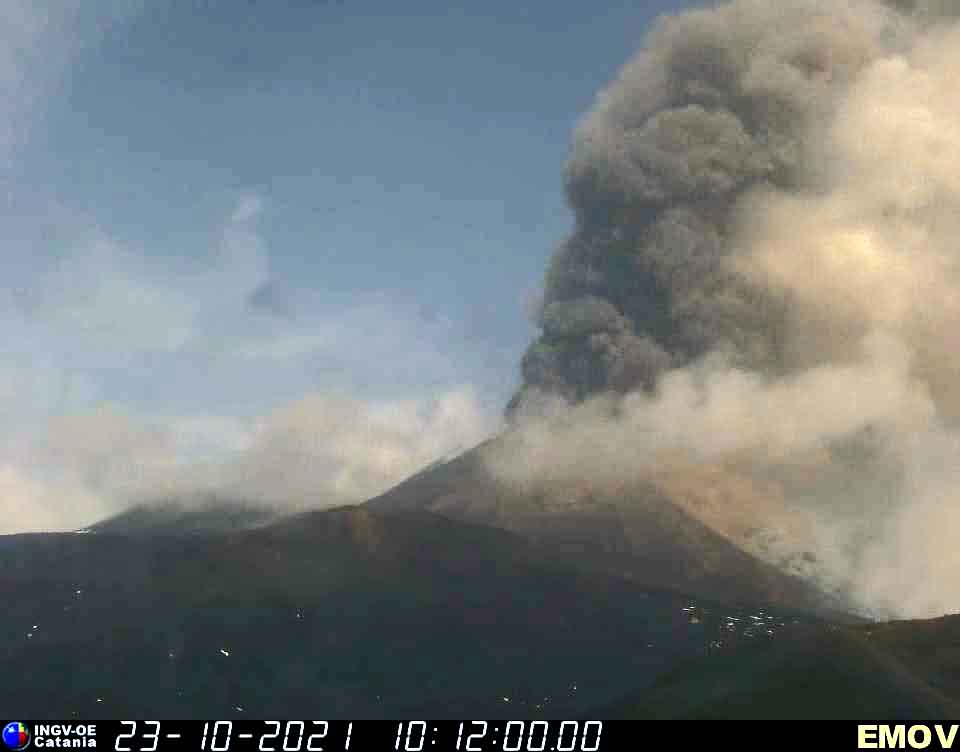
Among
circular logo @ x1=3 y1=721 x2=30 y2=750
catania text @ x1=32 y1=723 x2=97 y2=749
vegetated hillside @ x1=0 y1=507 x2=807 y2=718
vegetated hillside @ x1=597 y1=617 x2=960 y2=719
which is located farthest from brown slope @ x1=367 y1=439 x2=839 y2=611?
circular logo @ x1=3 y1=721 x2=30 y2=750

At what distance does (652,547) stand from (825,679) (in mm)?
90781

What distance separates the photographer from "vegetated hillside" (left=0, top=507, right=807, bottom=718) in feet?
323

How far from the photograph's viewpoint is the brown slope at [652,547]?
529 feet

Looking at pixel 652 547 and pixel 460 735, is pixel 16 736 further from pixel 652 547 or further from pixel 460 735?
pixel 652 547

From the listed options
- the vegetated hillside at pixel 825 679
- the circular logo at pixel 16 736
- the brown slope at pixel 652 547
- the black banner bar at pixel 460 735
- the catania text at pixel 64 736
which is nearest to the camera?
the circular logo at pixel 16 736

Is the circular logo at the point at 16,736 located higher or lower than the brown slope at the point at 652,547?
lower

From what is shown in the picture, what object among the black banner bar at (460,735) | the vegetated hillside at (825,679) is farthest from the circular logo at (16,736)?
the vegetated hillside at (825,679)

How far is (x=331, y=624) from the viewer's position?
12088cm

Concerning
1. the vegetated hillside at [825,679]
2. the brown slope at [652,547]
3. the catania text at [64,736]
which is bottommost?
the catania text at [64,736]

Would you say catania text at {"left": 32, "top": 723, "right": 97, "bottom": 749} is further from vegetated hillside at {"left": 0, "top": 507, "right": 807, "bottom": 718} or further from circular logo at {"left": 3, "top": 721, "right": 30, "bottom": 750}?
vegetated hillside at {"left": 0, "top": 507, "right": 807, "bottom": 718}

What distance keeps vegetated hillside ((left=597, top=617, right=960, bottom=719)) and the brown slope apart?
46.7 m

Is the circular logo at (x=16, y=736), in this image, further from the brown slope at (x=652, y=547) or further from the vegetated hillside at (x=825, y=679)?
the brown slope at (x=652, y=547)

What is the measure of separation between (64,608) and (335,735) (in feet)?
172

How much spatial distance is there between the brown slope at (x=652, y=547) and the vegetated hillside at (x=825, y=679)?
4674 centimetres
